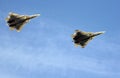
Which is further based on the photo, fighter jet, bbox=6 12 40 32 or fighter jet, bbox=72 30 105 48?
fighter jet, bbox=6 12 40 32

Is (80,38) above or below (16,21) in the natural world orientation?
below

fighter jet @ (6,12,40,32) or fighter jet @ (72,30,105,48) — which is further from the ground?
fighter jet @ (6,12,40,32)

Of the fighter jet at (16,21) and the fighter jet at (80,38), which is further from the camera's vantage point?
the fighter jet at (16,21)

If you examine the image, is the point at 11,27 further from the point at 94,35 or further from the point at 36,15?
the point at 94,35

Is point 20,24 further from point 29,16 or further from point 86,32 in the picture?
point 86,32

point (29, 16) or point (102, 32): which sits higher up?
point (29, 16)

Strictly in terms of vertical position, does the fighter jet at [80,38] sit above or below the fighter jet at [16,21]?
below

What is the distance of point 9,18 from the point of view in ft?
517

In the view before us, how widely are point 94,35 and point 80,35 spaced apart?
693 centimetres

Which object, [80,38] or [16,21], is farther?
[16,21]

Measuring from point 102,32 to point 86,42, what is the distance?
1212cm

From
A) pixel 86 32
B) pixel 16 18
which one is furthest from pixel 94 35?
pixel 16 18

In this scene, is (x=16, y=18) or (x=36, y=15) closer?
(x=36, y=15)

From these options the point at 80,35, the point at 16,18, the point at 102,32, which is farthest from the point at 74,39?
the point at 16,18
